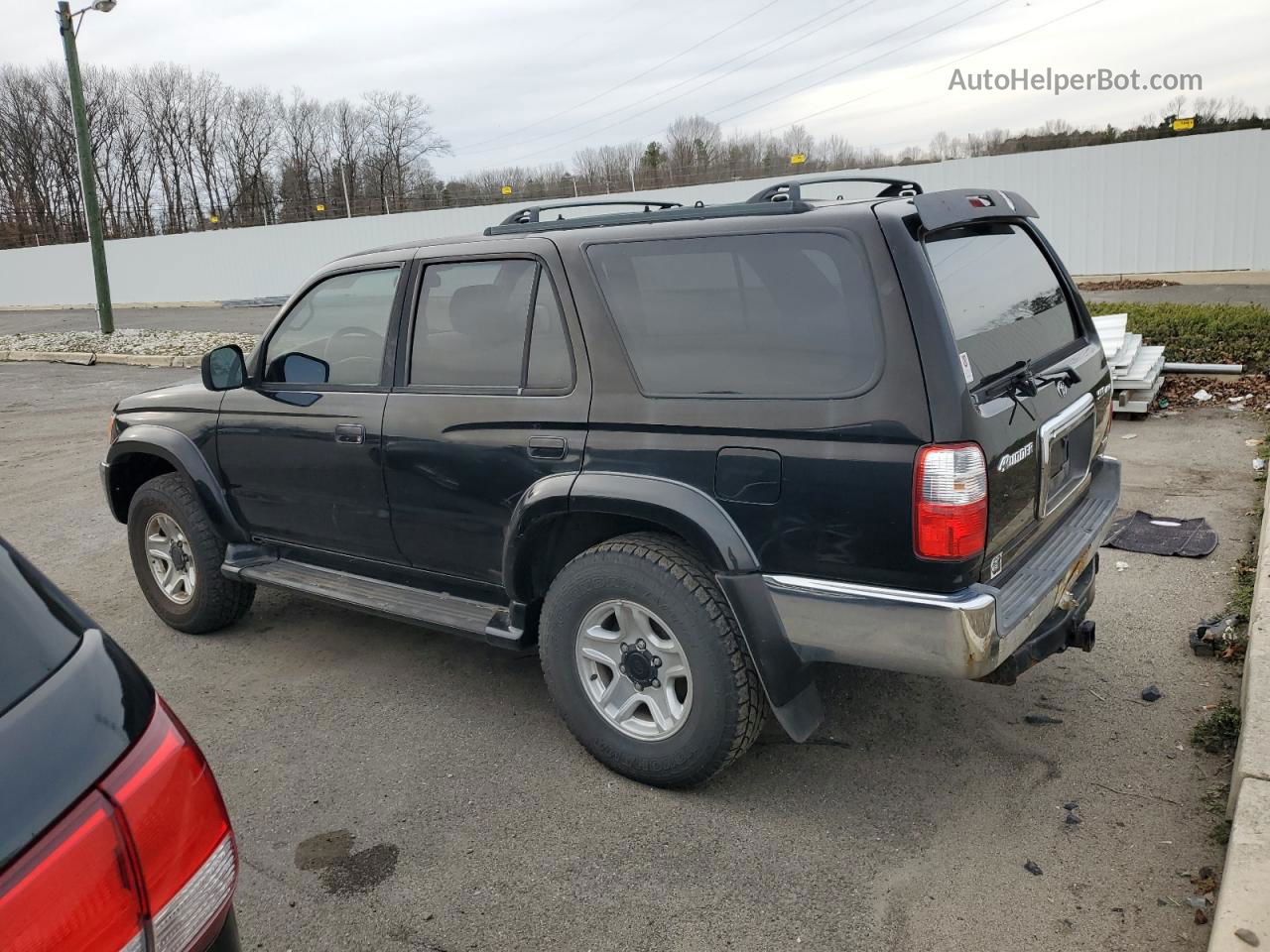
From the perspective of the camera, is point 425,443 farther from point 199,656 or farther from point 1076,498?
point 1076,498

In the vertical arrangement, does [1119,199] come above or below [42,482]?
above

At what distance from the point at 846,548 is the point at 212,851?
Result: 186 centimetres

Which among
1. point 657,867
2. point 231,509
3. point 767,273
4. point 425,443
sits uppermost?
point 767,273

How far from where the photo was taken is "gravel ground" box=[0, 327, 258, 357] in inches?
685

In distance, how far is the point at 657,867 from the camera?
302 centimetres

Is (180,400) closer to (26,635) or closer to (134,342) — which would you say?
(26,635)

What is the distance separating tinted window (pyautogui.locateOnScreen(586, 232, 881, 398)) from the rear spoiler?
0.30 m

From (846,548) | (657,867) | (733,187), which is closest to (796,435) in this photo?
(846,548)

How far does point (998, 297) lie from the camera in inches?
132

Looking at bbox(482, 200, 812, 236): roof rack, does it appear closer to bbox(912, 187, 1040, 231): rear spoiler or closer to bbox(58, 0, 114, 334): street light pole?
bbox(912, 187, 1040, 231): rear spoiler

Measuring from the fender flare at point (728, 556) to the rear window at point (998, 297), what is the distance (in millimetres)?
874

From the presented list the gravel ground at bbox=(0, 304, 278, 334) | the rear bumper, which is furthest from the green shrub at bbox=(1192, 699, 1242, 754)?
the gravel ground at bbox=(0, 304, 278, 334)

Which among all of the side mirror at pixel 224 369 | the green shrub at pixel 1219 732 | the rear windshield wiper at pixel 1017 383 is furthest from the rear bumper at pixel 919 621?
the side mirror at pixel 224 369

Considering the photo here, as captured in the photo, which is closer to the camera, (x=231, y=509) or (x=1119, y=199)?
(x=231, y=509)
